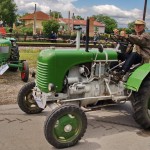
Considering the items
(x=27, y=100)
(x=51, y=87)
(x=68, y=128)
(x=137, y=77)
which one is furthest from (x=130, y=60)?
(x=27, y=100)

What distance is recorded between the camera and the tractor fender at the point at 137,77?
5.26 m

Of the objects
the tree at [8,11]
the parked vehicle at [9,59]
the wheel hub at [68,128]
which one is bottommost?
the wheel hub at [68,128]

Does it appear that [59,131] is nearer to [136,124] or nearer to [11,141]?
[11,141]

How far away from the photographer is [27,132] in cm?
520

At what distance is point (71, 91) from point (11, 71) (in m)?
6.08

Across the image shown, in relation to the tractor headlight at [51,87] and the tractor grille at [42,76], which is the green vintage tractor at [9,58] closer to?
the tractor grille at [42,76]

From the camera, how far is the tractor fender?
5.26 meters

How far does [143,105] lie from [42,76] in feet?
5.65

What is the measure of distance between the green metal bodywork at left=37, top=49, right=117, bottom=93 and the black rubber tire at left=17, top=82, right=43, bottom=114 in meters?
0.76

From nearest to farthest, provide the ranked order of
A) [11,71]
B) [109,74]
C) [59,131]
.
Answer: [59,131], [109,74], [11,71]

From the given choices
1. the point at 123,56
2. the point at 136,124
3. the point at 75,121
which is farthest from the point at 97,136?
the point at 123,56

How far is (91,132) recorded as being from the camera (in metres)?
5.31

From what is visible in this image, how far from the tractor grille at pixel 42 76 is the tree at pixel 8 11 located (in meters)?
76.5

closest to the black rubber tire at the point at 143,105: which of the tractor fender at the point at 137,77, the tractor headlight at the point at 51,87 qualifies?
the tractor fender at the point at 137,77
